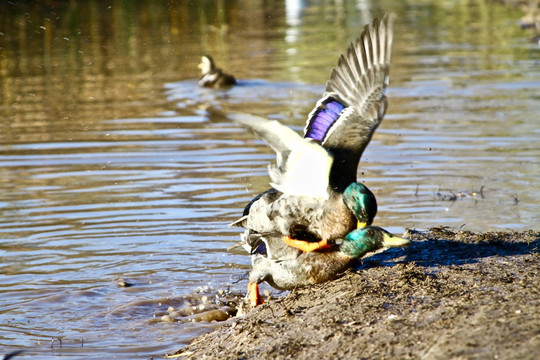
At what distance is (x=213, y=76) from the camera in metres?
13.5

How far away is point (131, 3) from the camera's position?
86.5 ft

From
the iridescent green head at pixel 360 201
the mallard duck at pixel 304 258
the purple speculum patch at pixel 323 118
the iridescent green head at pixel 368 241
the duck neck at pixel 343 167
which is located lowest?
the mallard duck at pixel 304 258

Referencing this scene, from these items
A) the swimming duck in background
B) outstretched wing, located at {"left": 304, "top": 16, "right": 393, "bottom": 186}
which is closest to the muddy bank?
outstretched wing, located at {"left": 304, "top": 16, "right": 393, "bottom": 186}

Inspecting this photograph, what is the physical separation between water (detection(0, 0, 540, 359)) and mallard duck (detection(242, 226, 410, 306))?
504 mm

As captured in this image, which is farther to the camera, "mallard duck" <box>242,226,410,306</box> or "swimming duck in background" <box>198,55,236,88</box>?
"swimming duck in background" <box>198,55,236,88</box>

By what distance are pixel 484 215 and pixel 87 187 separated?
3919mm

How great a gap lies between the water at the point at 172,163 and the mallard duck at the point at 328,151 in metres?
0.54

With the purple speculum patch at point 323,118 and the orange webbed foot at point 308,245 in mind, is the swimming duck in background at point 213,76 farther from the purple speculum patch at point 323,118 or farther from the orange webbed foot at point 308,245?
the orange webbed foot at point 308,245

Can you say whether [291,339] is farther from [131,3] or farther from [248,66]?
[131,3]

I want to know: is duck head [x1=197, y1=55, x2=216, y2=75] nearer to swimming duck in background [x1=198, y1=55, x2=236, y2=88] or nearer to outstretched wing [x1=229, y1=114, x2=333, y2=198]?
swimming duck in background [x1=198, y1=55, x2=236, y2=88]

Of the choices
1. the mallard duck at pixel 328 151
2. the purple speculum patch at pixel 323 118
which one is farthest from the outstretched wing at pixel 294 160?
the purple speculum patch at pixel 323 118

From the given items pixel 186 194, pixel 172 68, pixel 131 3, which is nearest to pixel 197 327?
pixel 186 194

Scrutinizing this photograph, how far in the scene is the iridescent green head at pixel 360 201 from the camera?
14.8ft

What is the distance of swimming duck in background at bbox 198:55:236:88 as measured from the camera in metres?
13.5
